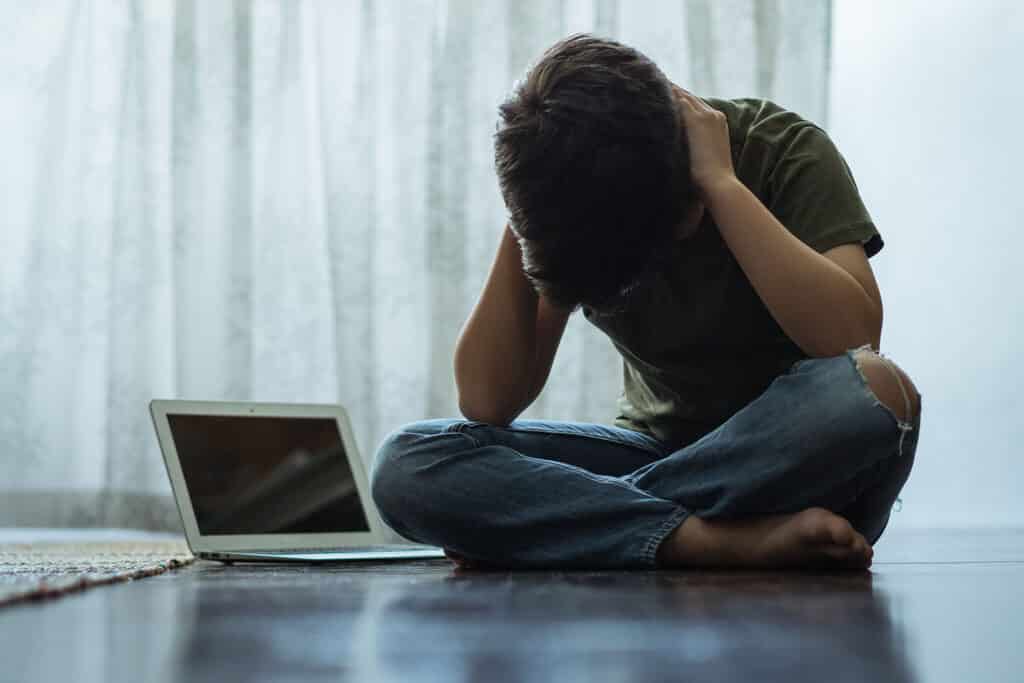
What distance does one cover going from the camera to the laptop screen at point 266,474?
134cm

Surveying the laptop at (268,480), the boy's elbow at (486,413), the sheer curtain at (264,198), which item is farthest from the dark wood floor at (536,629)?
the sheer curtain at (264,198)

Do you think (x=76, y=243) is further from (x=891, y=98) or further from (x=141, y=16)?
(x=891, y=98)

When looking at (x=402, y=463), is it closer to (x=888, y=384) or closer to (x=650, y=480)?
(x=650, y=480)

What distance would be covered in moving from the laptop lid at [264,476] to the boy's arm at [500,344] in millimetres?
397

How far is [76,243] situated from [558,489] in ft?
4.84

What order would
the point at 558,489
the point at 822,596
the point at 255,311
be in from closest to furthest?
1. the point at 822,596
2. the point at 558,489
3. the point at 255,311

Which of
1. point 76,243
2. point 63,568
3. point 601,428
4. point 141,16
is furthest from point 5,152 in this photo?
point 601,428

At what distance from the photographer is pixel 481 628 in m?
0.54

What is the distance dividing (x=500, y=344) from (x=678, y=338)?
16 centimetres

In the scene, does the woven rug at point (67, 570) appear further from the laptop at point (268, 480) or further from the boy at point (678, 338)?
the boy at point (678, 338)

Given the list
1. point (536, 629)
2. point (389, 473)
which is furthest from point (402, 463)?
point (536, 629)

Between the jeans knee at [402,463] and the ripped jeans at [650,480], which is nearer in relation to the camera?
the ripped jeans at [650,480]

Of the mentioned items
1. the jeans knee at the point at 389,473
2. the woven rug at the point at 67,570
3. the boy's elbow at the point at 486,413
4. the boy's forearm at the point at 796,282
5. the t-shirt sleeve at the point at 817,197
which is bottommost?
the woven rug at the point at 67,570

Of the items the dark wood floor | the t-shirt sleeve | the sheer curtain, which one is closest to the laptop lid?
the dark wood floor
